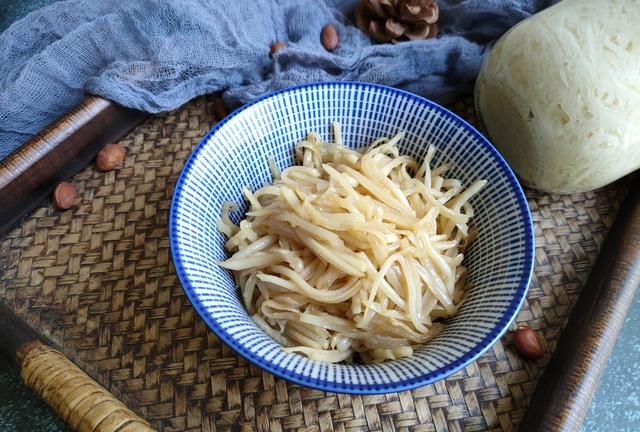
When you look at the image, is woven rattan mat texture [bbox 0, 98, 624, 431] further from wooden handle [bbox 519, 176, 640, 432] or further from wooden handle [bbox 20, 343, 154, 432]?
wooden handle [bbox 20, 343, 154, 432]

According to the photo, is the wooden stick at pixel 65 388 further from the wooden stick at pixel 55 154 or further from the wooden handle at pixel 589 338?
the wooden handle at pixel 589 338

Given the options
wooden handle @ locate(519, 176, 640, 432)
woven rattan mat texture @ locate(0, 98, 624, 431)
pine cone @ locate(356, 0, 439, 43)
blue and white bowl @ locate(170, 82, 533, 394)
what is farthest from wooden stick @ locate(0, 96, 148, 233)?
wooden handle @ locate(519, 176, 640, 432)

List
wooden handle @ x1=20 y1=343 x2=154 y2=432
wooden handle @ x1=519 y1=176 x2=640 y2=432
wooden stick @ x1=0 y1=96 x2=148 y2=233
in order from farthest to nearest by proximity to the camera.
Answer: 1. wooden stick @ x1=0 y1=96 x2=148 y2=233
2. wooden handle @ x1=519 y1=176 x2=640 y2=432
3. wooden handle @ x1=20 y1=343 x2=154 y2=432

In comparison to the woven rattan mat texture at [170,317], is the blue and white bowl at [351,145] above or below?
above

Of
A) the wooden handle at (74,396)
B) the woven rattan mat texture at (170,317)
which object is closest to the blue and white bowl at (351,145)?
the woven rattan mat texture at (170,317)

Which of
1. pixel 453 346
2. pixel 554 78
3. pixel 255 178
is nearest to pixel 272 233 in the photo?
pixel 255 178
